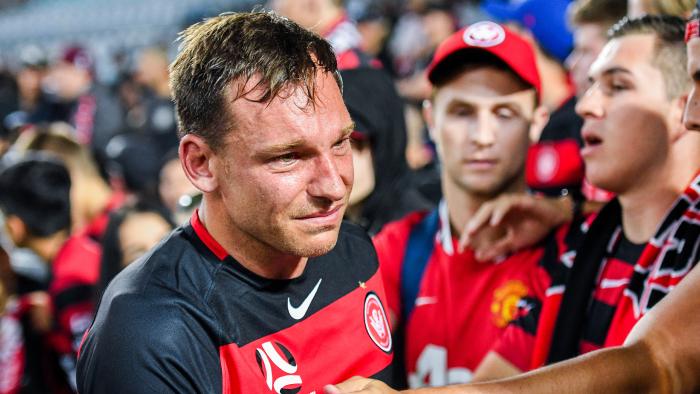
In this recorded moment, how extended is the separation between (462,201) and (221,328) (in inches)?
45.7

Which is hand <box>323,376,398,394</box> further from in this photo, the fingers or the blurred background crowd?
the blurred background crowd

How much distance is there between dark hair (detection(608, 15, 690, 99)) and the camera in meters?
2.19

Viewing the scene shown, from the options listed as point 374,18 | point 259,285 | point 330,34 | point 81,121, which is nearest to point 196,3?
point 81,121

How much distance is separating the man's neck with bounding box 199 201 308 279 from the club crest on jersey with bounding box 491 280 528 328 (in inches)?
35.0

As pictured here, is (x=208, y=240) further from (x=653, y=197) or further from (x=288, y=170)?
(x=653, y=197)

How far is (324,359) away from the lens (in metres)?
1.75

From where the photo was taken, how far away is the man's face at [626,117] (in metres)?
2.15

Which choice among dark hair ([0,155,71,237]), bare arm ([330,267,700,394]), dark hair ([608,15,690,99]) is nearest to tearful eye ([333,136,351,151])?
bare arm ([330,267,700,394])

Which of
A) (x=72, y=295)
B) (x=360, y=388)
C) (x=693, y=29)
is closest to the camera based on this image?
(x=360, y=388)

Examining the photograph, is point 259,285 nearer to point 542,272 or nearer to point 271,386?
point 271,386

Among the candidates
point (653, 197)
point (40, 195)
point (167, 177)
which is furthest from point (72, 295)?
point (653, 197)

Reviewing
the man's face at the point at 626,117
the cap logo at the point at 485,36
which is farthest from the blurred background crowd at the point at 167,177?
the man's face at the point at 626,117

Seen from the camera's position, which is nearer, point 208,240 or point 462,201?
point 208,240

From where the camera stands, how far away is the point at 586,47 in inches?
129
